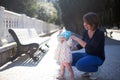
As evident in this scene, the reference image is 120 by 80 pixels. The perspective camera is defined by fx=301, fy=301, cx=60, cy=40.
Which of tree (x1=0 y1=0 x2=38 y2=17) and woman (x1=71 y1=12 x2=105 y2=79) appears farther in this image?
tree (x1=0 y1=0 x2=38 y2=17)

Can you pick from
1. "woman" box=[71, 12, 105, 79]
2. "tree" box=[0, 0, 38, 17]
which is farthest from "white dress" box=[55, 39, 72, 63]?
"tree" box=[0, 0, 38, 17]

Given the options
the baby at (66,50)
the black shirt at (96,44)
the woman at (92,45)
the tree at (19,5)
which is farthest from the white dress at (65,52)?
the tree at (19,5)

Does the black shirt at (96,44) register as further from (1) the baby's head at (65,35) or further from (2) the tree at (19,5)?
(2) the tree at (19,5)

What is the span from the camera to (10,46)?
9812 millimetres

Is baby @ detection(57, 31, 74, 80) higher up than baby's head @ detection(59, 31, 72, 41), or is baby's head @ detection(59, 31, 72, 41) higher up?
baby's head @ detection(59, 31, 72, 41)

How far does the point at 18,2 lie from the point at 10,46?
3098cm

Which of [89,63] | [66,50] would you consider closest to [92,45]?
[89,63]

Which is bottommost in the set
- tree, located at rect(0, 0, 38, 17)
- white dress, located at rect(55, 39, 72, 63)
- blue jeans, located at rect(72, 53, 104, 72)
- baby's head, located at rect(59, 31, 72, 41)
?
blue jeans, located at rect(72, 53, 104, 72)

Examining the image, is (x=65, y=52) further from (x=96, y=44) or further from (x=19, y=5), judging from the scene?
(x=19, y=5)

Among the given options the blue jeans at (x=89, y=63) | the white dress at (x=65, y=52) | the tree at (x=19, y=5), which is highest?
the tree at (x=19, y=5)

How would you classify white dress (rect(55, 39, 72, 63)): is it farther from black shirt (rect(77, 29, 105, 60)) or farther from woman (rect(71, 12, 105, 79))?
black shirt (rect(77, 29, 105, 60))

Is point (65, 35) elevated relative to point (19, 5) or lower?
lower

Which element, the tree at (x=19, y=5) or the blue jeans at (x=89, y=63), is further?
the tree at (x=19, y=5)

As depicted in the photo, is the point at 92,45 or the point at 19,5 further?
the point at 19,5
